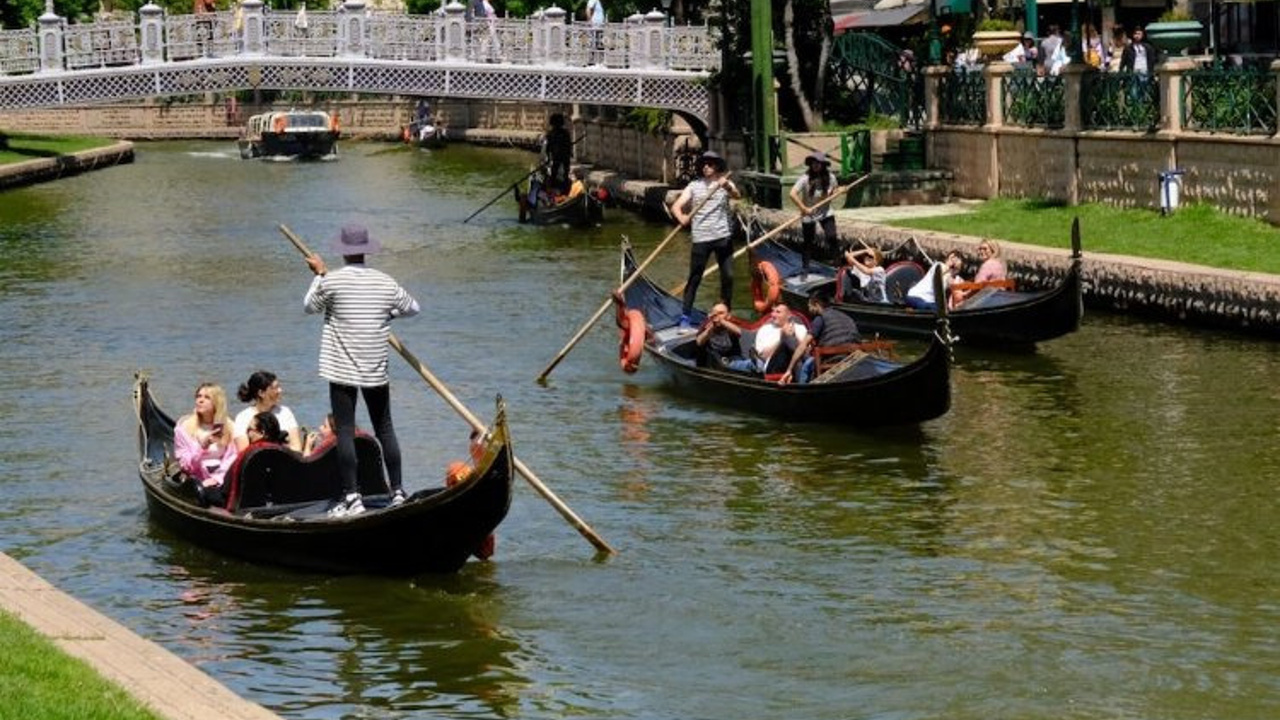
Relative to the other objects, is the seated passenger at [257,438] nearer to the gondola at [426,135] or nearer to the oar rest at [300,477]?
the oar rest at [300,477]

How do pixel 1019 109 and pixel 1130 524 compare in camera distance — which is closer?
pixel 1130 524

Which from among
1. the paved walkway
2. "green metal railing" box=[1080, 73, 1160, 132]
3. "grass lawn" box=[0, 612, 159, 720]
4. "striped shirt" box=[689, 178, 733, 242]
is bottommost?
the paved walkway

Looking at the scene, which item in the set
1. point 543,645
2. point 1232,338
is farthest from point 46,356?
point 543,645

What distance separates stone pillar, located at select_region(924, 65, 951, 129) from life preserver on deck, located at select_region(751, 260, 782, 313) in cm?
882

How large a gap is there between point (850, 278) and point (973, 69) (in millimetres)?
9163

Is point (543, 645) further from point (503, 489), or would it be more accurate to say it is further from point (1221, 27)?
point (1221, 27)

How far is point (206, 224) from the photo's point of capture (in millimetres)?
38312

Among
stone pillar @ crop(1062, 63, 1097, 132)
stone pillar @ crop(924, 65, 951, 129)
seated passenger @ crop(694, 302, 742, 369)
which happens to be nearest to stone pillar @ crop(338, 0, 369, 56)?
stone pillar @ crop(924, 65, 951, 129)

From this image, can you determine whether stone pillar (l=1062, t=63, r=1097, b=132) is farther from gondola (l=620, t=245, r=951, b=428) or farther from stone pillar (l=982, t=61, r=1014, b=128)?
gondola (l=620, t=245, r=951, b=428)

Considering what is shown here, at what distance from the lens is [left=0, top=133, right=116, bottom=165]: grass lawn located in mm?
50469

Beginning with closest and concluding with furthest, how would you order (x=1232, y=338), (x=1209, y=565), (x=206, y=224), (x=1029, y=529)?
(x=1209, y=565) < (x=1029, y=529) < (x=1232, y=338) < (x=206, y=224)

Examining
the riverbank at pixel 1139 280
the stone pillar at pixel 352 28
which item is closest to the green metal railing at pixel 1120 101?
the riverbank at pixel 1139 280

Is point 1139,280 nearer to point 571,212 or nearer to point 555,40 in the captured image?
point 571,212

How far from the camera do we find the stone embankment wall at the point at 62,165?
4638 centimetres
